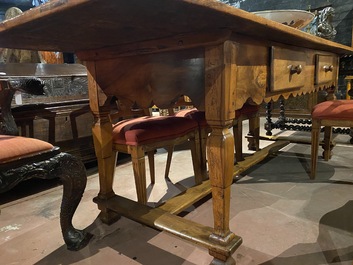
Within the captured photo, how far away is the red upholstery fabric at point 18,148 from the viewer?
96 centimetres

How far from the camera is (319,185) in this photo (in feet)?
6.34

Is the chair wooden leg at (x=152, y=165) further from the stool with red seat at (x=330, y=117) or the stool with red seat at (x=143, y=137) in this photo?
the stool with red seat at (x=330, y=117)

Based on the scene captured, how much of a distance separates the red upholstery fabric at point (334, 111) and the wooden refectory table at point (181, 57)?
663 mm

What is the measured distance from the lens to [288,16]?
198 centimetres

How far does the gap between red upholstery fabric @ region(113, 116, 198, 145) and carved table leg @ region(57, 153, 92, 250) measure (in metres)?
0.28

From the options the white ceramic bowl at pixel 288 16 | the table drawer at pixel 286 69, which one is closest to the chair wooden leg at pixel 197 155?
the table drawer at pixel 286 69

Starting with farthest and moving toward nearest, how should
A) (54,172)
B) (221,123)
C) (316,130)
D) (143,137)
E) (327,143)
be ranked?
(327,143) < (316,130) < (143,137) < (54,172) < (221,123)

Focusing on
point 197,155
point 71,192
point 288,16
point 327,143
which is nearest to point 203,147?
point 197,155

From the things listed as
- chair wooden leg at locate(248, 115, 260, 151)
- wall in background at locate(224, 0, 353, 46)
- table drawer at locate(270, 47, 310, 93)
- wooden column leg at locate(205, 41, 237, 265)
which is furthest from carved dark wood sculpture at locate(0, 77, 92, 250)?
wall in background at locate(224, 0, 353, 46)

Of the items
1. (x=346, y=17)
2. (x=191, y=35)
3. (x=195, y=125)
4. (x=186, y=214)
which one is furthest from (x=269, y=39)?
(x=346, y=17)

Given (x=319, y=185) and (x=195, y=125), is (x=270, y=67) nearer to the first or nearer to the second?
(x=195, y=125)

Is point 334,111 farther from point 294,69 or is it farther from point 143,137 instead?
point 143,137

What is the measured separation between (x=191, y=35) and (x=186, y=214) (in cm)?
104

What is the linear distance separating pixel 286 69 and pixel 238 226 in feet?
2.71
